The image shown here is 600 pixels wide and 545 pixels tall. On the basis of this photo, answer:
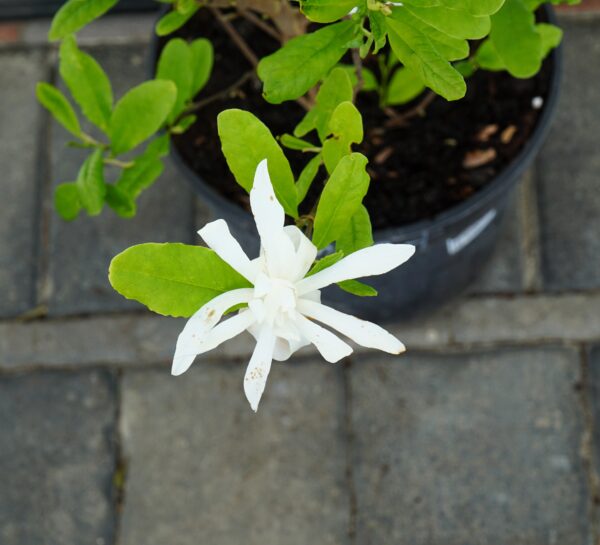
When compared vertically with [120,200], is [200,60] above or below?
above

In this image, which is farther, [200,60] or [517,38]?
[200,60]

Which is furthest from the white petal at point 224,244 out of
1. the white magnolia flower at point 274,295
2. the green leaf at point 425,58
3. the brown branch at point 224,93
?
the brown branch at point 224,93

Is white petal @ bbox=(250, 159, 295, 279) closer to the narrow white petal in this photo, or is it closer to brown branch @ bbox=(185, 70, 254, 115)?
the narrow white petal

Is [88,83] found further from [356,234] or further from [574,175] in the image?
[574,175]

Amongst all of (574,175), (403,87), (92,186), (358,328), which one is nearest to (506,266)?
(574,175)

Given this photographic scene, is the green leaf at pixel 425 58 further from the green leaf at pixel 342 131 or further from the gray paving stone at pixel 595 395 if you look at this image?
the gray paving stone at pixel 595 395

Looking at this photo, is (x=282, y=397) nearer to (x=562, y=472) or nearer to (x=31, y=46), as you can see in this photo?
(x=562, y=472)
